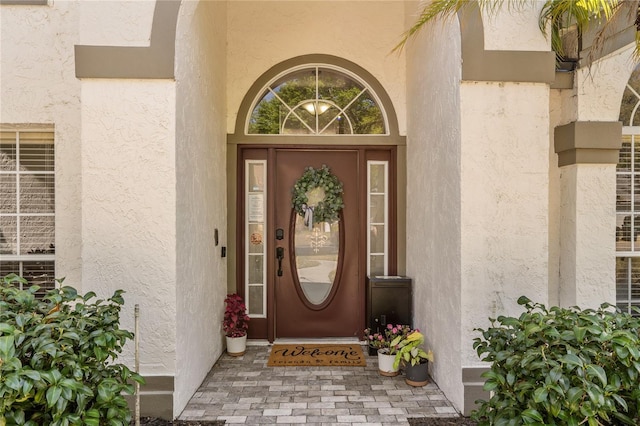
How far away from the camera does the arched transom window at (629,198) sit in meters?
3.87

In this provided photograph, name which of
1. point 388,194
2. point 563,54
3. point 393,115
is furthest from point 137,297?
point 563,54

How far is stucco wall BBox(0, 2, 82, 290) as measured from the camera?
3.62m

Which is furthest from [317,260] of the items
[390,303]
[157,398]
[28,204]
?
[28,204]

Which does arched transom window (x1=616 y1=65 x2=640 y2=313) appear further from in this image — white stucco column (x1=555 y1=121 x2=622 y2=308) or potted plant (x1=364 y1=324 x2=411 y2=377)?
potted plant (x1=364 y1=324 x2=411 y2=377)

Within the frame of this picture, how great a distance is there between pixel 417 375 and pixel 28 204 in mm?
3992

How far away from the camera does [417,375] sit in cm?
368

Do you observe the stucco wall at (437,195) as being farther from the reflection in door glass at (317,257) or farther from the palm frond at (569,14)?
the reflection in door glass at (317,257)

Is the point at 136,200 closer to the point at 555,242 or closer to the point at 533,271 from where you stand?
the point at 533,271

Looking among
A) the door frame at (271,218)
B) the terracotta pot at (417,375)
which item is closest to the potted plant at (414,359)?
the terracotta pot at (417,375)

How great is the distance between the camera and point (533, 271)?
3.18 metres

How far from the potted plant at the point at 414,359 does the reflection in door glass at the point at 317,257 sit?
1.41 metres

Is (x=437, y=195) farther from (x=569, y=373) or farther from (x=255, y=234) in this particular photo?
(x=255, y=234)

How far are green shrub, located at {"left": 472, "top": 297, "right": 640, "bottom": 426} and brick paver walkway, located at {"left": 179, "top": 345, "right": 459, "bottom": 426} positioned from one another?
1073 mm

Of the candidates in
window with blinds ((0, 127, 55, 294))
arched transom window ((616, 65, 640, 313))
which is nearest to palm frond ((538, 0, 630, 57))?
arched transom window ((616, 65, 640, 313))
